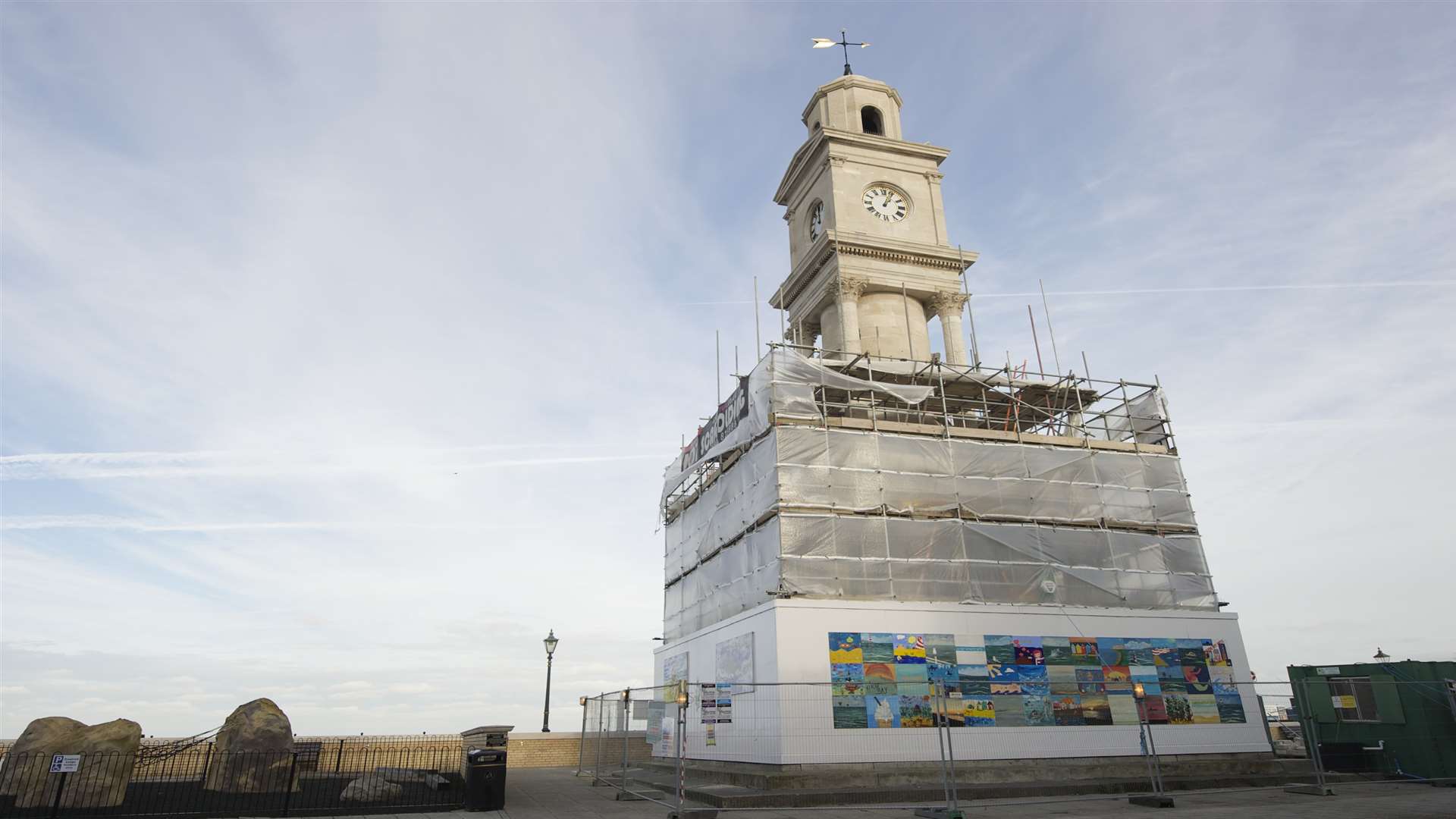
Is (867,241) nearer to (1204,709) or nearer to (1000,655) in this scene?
(1000,655)

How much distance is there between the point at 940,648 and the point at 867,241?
16242 millimetres

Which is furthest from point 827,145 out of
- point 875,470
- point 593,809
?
point 593,809

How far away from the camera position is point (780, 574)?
72.9 ft

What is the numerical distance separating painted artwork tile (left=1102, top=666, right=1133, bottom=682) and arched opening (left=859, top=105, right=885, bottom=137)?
24.0 metres

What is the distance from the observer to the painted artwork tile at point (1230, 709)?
76.4 feet

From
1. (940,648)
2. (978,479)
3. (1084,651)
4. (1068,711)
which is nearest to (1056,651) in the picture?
(1084,651)

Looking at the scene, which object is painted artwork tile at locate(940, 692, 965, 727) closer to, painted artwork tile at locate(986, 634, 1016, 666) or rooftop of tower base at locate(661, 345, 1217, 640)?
painted artwork tile at locate(986, 634, 1016, 666)

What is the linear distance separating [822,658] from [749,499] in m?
5.92

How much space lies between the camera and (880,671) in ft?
69.6

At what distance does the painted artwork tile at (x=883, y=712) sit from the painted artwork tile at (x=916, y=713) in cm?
14

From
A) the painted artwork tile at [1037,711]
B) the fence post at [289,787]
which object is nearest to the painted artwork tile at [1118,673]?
the painted artwork tile at [1037,711]

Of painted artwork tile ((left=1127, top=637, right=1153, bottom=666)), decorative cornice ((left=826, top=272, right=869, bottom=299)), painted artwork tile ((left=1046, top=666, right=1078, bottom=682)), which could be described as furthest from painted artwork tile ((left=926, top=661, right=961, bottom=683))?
decorative cornice ((left=826, top=272, right=869, bottom=299))

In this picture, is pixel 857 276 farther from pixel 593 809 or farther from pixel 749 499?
pixel 593 809

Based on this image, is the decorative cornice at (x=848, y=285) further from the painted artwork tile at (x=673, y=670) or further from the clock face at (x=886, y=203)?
the painted artwork tile at (x=673, y=670)
